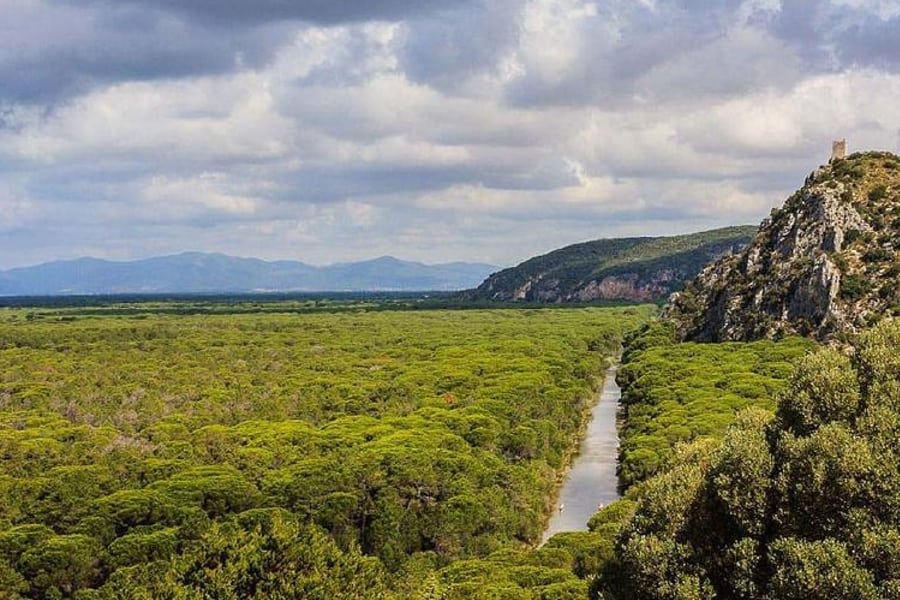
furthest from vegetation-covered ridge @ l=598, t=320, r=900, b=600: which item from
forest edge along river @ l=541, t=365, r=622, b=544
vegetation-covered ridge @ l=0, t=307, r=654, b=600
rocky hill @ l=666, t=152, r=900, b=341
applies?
rocky hill @ l=666, t=152, r=900, b=341

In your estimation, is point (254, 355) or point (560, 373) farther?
point (254, 355)

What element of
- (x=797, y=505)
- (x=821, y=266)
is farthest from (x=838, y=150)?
(x=797, y=505)

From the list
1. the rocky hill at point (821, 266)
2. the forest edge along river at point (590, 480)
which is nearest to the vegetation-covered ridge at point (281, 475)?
the forest edge along river at point (590, 480)

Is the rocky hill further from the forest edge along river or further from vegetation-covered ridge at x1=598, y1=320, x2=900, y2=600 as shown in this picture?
vegetation-covered ridge at x1=598, y1=320, x2=900, y2=600

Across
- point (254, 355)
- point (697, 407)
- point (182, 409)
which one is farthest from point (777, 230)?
point (182, 409)

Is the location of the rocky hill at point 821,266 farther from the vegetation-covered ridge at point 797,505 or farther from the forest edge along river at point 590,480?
the vegetation-covered ridge at point 797,505

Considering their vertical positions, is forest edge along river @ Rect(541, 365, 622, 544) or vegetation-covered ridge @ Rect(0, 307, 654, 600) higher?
vegetation-covered ridge @ Rect(0, 307, 654, 600)

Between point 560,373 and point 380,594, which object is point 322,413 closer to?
point 560,373

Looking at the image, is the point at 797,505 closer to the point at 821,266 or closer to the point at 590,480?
the point at 590,480
